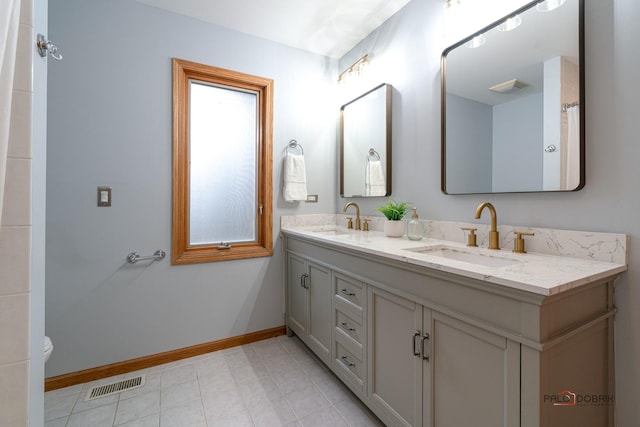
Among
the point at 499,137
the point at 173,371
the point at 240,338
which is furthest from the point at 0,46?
the point at 240,338

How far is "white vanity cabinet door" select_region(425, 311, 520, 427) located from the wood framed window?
161cm

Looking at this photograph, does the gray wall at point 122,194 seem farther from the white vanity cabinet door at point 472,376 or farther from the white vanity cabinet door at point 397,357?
the white vanity cabinet door at point 472,376

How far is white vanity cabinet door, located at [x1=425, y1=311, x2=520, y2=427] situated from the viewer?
0.90m

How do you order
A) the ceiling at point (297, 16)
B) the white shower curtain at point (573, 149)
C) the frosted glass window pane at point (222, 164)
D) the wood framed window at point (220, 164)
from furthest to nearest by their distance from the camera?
the frosted glass window pane at point (222, 164)
the wood framed window at point (220, 164)
the ceiling at point (297, 16)
the white shower curtain at point (573, 149)

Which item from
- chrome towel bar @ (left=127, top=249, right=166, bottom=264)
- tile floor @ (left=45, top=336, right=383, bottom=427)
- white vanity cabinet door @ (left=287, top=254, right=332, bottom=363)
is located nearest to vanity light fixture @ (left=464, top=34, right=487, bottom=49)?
white vanity cabinet door @ (left=287, top=254, right=332, bottom=363)

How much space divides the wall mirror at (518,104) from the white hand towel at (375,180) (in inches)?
21.0

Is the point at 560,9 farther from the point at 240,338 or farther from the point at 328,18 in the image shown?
the point at 240,338

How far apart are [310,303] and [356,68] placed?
1.87 metres

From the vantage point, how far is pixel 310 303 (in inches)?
82.1

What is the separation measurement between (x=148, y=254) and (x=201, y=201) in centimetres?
52

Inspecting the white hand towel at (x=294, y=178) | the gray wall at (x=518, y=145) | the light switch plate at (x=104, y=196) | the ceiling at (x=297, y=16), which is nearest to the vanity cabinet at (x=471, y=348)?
the gray wall at (x=518, y=145)

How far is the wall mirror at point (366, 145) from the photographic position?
213cm

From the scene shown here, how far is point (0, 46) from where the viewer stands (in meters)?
0.68

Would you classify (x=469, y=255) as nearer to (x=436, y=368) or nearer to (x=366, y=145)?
(x=436, y=368)
